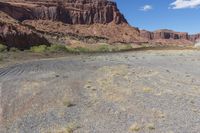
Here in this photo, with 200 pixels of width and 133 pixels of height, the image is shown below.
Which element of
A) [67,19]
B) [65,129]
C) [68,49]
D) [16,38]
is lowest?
[68,49]

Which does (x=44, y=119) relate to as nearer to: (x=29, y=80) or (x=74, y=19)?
(x=29, y=80)

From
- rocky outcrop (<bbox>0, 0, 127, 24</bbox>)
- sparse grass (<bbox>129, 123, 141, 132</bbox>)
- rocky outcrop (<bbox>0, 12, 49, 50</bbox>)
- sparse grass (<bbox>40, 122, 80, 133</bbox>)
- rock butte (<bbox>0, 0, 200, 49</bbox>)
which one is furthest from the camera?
rocky outcrop (<bbox>0, 0, 127, 24</bbox>)

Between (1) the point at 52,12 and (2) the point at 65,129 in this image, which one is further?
(1) the point at 52,12

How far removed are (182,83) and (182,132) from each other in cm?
793

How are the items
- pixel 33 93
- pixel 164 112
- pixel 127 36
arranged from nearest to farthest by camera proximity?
pixel 164 112
pixel 33 93
pixel 127 36

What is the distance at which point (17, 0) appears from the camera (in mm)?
187125

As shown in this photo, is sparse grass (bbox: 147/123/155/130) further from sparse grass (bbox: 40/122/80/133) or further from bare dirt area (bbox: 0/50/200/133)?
sparse grass (bbox: 40/122/80/133)

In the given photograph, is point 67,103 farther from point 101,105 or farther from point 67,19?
point 67,19

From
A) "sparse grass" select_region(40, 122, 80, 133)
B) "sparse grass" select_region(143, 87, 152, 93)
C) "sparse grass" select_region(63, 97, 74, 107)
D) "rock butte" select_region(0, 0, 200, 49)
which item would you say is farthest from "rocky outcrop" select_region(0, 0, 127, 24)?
"sparse grass" select_region(40, 122, 80, 133)

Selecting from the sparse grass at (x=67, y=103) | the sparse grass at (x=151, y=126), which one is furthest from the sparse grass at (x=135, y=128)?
the sparse grass at (x=67, y=103)

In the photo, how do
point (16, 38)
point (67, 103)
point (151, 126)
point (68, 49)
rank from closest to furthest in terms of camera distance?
point (151, 126), point (67, 103), point (16, 38), point (68, 49)

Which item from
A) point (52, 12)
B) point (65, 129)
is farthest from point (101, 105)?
point (52, 12)

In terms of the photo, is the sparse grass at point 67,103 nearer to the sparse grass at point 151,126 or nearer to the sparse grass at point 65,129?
the sparse grass at point 65,129

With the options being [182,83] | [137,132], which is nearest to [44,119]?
[137,132]
